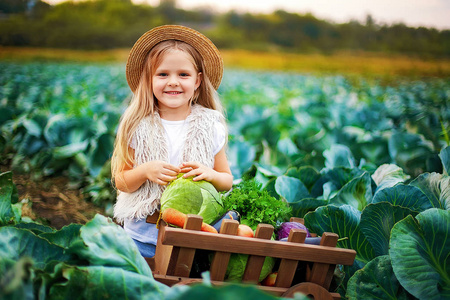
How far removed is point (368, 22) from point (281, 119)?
12864 mm

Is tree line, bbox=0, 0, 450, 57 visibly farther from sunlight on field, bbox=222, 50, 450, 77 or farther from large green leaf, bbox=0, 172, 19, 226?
large green leaf, bbox=0, 172, 19, 226

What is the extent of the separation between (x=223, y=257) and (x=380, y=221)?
2.56 feet

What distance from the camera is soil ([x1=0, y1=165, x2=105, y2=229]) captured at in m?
3.55

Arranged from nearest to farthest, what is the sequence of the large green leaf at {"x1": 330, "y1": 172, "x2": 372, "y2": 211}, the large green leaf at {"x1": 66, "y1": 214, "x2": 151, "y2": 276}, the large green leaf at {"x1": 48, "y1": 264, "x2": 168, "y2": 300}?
the large green leaf at {"x1": 48, "y1": 264, "x2": 168, "y2": 300}, the large green leaf at {"x1": 66, "y1": 214, "x2": 151, "y2": 276}, the large green leaf at {"x1": 330, "y1": 172, "x2": 372, "y2": 211}

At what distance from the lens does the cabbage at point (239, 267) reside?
5.05 ft

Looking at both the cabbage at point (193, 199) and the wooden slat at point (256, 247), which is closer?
the wooden slat at point (256, 247)

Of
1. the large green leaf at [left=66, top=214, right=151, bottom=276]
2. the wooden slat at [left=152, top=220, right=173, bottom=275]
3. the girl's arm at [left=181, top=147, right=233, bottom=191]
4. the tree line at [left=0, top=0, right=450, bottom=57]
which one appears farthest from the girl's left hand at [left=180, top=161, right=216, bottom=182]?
the tree line at [left=0, top=0, right=450, bottom=57]

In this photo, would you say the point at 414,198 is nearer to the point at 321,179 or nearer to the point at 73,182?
the point at 321,179

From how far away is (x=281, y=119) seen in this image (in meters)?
5.67

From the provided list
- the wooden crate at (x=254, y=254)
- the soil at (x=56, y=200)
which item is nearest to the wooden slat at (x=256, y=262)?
the wooden crate at (x=254, y=254)

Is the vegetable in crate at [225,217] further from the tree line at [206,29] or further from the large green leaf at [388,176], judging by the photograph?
the tree line at [206,29]

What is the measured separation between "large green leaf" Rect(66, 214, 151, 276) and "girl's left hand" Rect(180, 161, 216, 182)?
46 centimetres

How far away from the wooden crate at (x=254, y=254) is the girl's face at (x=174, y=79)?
759 mm

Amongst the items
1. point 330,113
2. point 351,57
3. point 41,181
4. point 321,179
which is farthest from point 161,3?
point 321,179
